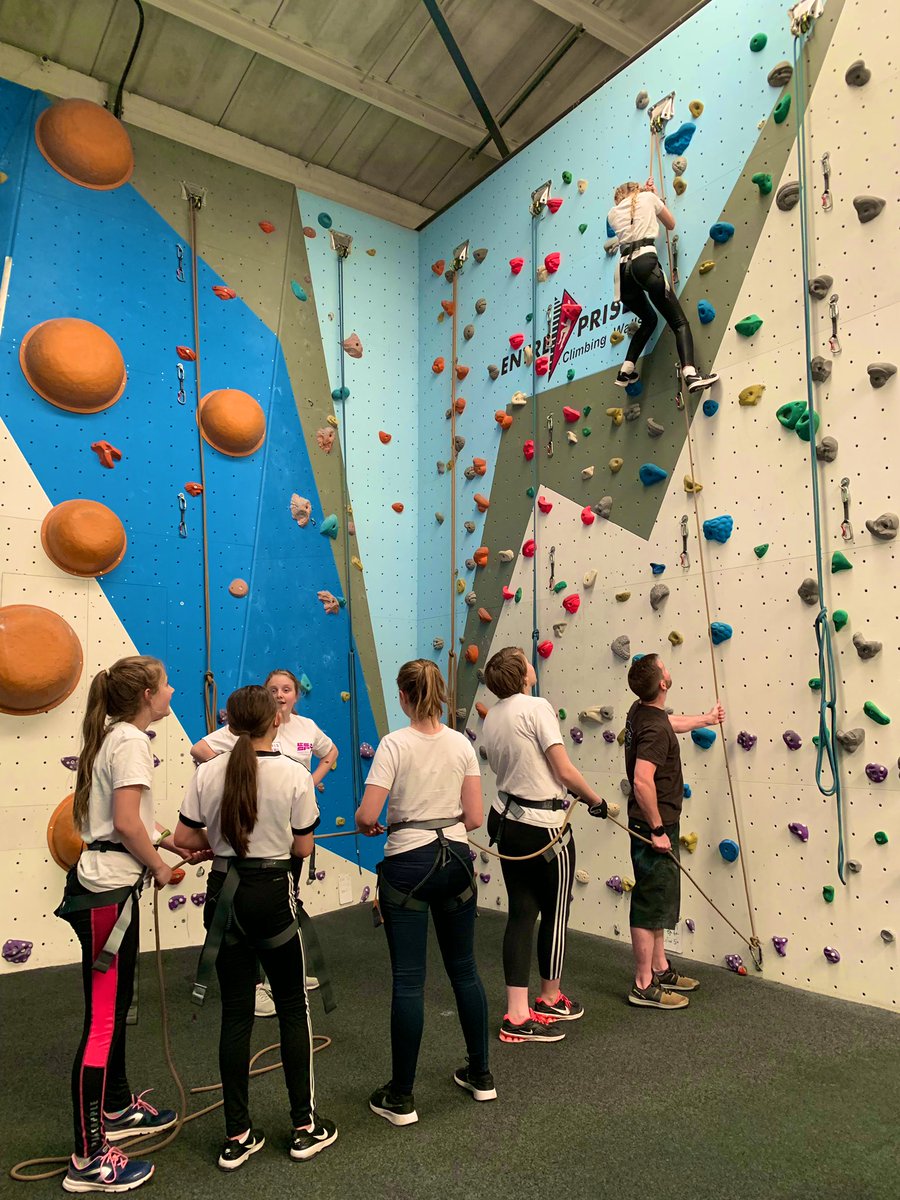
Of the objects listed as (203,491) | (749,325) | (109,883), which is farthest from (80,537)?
(749,325)

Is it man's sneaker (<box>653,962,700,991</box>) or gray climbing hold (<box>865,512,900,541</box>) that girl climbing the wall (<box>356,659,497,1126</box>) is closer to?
man's sneaker (<box>653,962,700,991</box>)

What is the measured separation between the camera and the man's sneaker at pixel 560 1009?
2.91 metres

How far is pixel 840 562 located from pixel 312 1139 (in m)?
2.43

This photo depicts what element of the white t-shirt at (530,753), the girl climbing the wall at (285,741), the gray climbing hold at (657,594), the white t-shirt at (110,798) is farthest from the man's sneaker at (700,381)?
the white t-shirt at (110,798)

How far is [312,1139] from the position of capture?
80.6 inches

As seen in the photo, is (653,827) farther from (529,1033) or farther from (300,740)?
(300,740)

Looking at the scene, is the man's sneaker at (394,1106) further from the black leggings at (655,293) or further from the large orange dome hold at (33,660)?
the black leggings at (655,293)

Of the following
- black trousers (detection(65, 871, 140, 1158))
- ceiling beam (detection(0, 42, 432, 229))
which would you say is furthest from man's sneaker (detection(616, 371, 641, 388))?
black trousers (detection(65, 871, 140, 1158))

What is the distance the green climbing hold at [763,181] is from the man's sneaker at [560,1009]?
10.3ft

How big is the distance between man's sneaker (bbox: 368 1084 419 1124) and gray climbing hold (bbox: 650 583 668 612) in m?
2.23

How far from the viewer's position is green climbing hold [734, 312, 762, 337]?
134 inches

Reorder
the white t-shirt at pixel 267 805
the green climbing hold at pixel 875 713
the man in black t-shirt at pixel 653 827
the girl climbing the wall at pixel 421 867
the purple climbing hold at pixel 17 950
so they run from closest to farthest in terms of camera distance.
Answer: the white t-shirt at pixel 267 805, the girl climbing the wall at pixel 421 867, the green climbing hold at pixel 875 713, the man in black t-shirt at pixel 653 827, the purple climbing hold at pixel 17 950

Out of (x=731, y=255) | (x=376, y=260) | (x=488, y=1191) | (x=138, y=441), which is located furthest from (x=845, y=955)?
(x=376, y=260)

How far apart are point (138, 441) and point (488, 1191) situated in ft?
12.0
